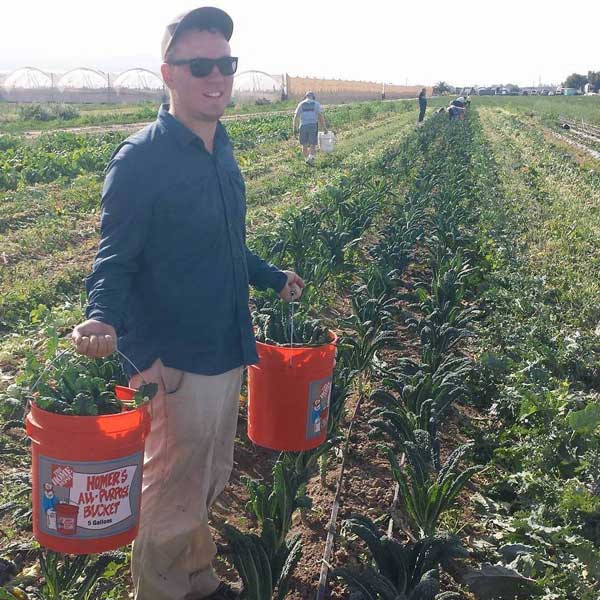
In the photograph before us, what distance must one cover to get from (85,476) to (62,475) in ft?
0.26

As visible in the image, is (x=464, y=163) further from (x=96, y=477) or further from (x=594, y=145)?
(x=96, y=477)

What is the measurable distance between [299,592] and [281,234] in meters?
5.19

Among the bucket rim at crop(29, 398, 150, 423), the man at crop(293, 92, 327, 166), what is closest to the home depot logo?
the bucket rim at crop(29, 398, 150, 423)

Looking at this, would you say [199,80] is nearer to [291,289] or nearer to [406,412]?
[291,289]

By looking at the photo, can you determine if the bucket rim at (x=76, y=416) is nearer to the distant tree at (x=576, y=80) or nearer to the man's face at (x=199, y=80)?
the man's face at (x=199, y=80)

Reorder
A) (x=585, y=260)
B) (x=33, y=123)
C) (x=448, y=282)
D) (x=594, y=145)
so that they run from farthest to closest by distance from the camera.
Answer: (x=33, y=123) < (x=594, y=145) < (x=585, y=260) < (x=448, y=282)

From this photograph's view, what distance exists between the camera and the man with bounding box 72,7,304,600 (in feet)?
8.93

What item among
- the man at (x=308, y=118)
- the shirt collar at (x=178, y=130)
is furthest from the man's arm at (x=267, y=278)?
the man at (x=308, y=118)

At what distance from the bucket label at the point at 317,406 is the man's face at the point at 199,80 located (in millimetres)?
1372

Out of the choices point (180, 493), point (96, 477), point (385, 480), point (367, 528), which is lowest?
point (385, 480)

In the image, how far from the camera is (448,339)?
18.7 feet

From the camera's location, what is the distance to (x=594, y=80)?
400 feet

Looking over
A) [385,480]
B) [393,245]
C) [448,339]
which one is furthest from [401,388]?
[393,245]

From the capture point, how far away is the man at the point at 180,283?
2723 millimetres
